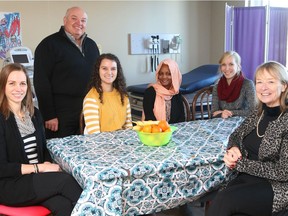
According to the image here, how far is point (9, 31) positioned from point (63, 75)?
1104 millimetres

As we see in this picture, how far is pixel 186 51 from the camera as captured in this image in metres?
4.66

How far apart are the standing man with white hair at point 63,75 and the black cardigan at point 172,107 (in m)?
0.50

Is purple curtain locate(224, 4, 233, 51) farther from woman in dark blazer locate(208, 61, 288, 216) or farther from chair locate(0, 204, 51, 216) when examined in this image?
chair locate(0, 204, 51, 216)

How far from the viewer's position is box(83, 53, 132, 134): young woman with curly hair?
2.27 meters

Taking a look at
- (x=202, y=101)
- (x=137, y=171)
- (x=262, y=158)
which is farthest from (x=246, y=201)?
(x=202, y=101)

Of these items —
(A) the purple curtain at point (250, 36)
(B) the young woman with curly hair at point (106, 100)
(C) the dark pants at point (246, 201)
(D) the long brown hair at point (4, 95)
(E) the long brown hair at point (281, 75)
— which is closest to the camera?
(C) the dark pants at point (246, 201)

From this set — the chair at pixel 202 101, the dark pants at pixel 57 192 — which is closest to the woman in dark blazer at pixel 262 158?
the dark pants at pixel 57 192

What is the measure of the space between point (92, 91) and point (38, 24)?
163cm

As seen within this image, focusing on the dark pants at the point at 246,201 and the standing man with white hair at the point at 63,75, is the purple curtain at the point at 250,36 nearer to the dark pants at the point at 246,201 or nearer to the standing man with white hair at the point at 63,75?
Answer: the standing man with white hair at the point at 63,75

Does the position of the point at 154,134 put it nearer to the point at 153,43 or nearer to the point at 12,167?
the point at 12,167

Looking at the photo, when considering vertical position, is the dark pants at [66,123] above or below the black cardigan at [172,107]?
below

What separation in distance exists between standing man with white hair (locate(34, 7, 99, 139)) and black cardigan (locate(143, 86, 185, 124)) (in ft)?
1.65

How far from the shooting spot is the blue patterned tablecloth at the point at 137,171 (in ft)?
4.79

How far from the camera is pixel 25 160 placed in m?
1.81
